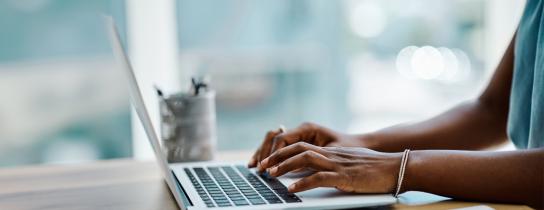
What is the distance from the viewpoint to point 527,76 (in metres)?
1.21

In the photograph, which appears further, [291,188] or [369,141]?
[369,141]

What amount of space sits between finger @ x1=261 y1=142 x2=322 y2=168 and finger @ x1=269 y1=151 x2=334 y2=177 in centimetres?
3

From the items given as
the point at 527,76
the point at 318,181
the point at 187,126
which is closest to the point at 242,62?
the point at 187,126

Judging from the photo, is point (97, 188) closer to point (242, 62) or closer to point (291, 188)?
point (291, 188)

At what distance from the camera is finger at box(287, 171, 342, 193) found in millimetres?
886

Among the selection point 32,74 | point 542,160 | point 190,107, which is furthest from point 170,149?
point 32,74

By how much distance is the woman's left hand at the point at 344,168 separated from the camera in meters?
0.89

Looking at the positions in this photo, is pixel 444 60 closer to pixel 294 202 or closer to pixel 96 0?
pixel 96 0

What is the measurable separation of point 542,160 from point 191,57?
6.75 ft

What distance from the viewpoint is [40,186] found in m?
1.17

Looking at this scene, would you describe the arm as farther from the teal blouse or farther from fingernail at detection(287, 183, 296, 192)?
fingernail at detection(287, 183, 296, 192)

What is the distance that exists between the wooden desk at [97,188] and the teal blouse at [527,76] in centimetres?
33

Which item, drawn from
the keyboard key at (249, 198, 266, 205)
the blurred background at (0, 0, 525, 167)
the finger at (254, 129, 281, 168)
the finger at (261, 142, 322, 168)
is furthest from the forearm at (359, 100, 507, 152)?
the blurred background at (0, 0, 525, 167)

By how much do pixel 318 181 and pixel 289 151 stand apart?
101 mm
